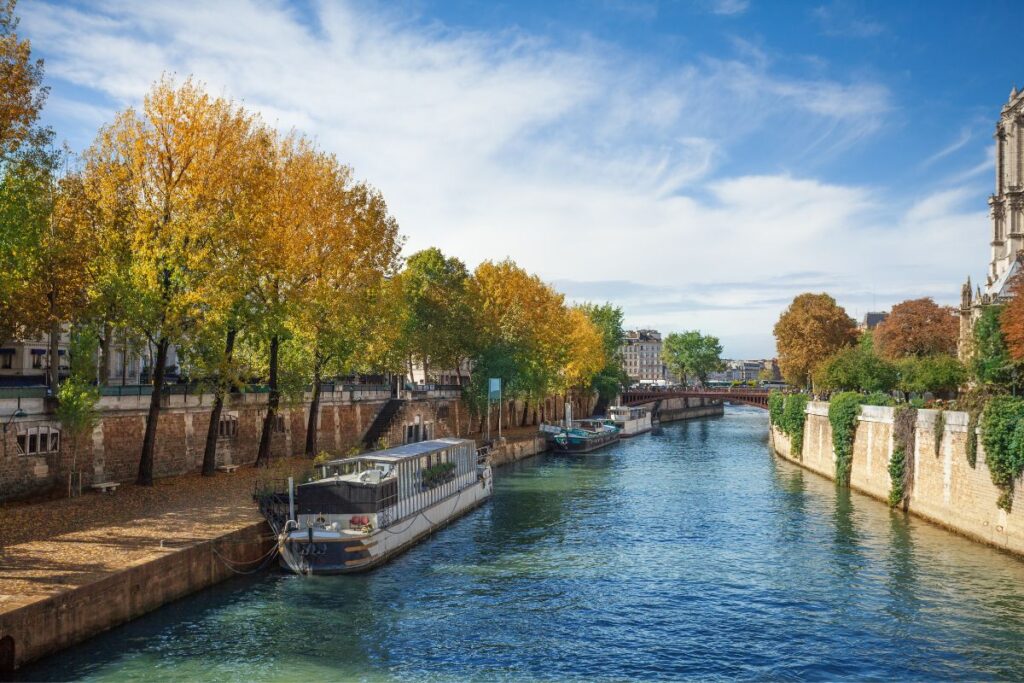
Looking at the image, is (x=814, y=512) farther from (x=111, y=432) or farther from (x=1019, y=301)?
(x=111, y=432)

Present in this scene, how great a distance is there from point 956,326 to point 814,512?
74964 mm

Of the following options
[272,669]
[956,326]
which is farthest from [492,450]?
[956,326]

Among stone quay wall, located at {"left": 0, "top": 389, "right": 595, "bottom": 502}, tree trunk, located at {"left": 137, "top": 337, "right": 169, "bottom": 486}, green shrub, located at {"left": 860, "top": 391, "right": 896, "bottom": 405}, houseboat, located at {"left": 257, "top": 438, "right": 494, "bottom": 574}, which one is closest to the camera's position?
houseboat, located at {"left": 257, "top": 438, "right": 494, "bottom": 574}

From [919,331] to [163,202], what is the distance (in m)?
93.6

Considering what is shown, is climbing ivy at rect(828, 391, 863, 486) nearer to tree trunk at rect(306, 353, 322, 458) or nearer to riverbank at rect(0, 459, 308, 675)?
tree trunk at rect(306, 353, 322, 458)

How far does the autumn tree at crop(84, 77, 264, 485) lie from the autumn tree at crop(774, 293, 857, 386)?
83231 mm

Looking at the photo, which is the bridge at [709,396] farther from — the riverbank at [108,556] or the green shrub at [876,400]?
the riverbank at [108,556]

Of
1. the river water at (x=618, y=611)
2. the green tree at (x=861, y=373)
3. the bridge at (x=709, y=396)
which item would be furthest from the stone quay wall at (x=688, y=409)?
the river water at (x=618, y=611)

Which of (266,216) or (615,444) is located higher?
(266,216)

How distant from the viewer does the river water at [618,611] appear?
2159 centimetres

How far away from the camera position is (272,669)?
68.6ft

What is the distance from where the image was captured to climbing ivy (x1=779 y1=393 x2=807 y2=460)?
69775 millimetres

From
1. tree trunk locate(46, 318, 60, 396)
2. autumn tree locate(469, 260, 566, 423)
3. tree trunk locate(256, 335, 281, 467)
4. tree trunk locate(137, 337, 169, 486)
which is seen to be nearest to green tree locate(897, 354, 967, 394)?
autumn tree locate(469, 260, 566, 423)

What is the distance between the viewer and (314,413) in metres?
49.8
